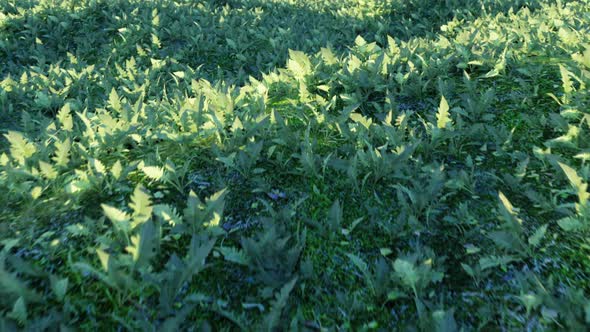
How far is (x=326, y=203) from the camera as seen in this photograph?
10.8ft

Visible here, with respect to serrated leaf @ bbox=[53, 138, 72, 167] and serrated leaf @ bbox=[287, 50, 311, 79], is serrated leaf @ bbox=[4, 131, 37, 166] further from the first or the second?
serrated leaf @ bbox=[287, 50, 311, 79]

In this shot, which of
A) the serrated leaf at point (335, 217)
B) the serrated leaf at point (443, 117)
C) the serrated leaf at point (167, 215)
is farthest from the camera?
the serrated leaf at point (443, 117)

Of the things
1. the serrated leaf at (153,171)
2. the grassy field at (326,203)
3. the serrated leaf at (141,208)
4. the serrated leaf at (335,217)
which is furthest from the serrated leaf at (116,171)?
the serrated leaf at (335,217)

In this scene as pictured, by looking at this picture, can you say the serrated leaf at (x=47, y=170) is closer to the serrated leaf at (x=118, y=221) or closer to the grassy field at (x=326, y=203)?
the grassy field at (x=326, y=203)

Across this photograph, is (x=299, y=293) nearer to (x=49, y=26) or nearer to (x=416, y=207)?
(x=416, y=207)

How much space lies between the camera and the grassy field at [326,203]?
7.73 feet

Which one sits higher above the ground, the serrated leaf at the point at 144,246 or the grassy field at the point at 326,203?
the serrated leaf at the point at 144,246

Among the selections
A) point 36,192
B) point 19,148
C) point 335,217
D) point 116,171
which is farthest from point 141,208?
point 19,148

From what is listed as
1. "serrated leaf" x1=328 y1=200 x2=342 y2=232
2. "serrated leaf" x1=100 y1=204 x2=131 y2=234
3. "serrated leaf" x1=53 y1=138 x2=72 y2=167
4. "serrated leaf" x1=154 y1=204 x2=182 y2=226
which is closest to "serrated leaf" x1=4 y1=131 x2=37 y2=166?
"serrated leaf" x1=53 y1=138 x2=72 y2=167

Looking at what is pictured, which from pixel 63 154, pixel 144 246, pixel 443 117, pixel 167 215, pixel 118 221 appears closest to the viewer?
pixel 144 246

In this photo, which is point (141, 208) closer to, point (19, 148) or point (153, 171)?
point (153, 171)

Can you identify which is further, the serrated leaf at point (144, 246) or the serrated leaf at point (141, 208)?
the serrated leaf at point (141, 208)

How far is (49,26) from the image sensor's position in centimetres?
915

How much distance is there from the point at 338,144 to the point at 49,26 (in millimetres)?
8469
